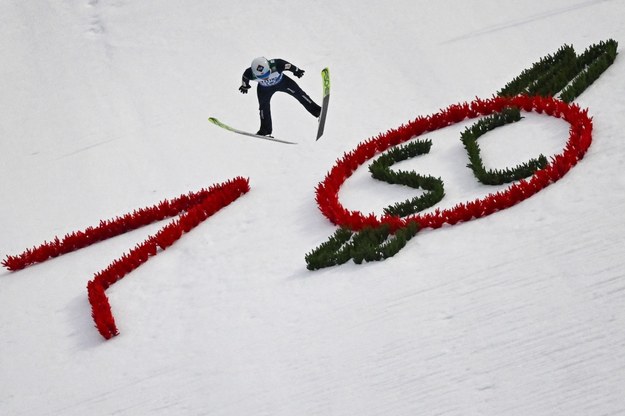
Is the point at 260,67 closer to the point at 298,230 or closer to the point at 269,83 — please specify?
the point at 269,83

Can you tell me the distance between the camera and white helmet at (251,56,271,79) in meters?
12.1

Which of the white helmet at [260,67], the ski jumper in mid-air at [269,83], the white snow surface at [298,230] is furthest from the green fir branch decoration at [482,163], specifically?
the white helmet at [260,67]

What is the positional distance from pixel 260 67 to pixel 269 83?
372 mm

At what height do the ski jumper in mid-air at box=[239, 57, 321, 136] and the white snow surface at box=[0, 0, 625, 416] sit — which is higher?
the ski jumper in mid-air at box=[239, 57, 321, 136]

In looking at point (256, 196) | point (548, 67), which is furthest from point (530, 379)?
point (548, 67)

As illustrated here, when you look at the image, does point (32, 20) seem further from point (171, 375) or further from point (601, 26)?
point (171, 375)

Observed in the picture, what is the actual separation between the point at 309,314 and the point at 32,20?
1090cm

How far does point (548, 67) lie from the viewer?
43.6 feet

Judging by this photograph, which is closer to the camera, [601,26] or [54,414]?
[54,414]

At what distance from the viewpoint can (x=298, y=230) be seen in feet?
37.6

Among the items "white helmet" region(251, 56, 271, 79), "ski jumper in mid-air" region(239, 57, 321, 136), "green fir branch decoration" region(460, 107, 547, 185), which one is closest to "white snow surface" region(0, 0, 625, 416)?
"green fir branch decoration" region(460, 107, 547, 185)

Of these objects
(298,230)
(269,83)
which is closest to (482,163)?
(298,230)

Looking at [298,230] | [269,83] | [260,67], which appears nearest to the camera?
[298,230]

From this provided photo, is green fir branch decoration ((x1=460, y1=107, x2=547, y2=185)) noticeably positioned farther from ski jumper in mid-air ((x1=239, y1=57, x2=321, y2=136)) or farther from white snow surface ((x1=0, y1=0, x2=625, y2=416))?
ski jumper in mid-air ((x1=239, y1=57, x2=321, y2=136))
